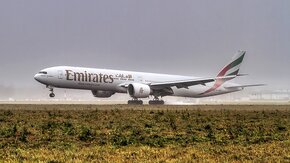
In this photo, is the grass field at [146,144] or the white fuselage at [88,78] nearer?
the grass field at [146,144]

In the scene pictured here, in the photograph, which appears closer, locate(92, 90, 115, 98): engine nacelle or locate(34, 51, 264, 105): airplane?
locate(34, 51, 264, 105): airplane

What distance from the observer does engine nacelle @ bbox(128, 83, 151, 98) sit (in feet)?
163

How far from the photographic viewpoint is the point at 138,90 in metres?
49.7

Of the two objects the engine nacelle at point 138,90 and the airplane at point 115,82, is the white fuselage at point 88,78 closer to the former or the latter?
the airplane at point 115,82

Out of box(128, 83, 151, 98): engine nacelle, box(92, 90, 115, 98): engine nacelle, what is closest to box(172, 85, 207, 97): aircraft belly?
box(128, 83, 151, 98): engine nacelle

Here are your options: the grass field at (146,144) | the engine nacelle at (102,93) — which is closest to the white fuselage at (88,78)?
the engine nacelle at (102,93)

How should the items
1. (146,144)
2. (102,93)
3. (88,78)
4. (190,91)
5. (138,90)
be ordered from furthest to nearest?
(190,91) → (102,93) → (138,90) → (88,78) → (146,144)

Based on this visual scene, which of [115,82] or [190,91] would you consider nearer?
[115,82]

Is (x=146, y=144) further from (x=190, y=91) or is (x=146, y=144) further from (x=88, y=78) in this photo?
(x=190, y=91)

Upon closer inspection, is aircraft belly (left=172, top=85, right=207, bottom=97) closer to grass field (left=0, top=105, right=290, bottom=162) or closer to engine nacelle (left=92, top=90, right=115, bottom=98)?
engine nacelle (left=92, top=90, right=115, bottom=98)

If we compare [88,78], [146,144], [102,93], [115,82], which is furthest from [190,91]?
[146,144]

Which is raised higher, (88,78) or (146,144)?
(88,78)

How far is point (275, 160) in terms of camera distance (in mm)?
10734

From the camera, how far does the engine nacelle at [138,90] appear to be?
49688 mm
